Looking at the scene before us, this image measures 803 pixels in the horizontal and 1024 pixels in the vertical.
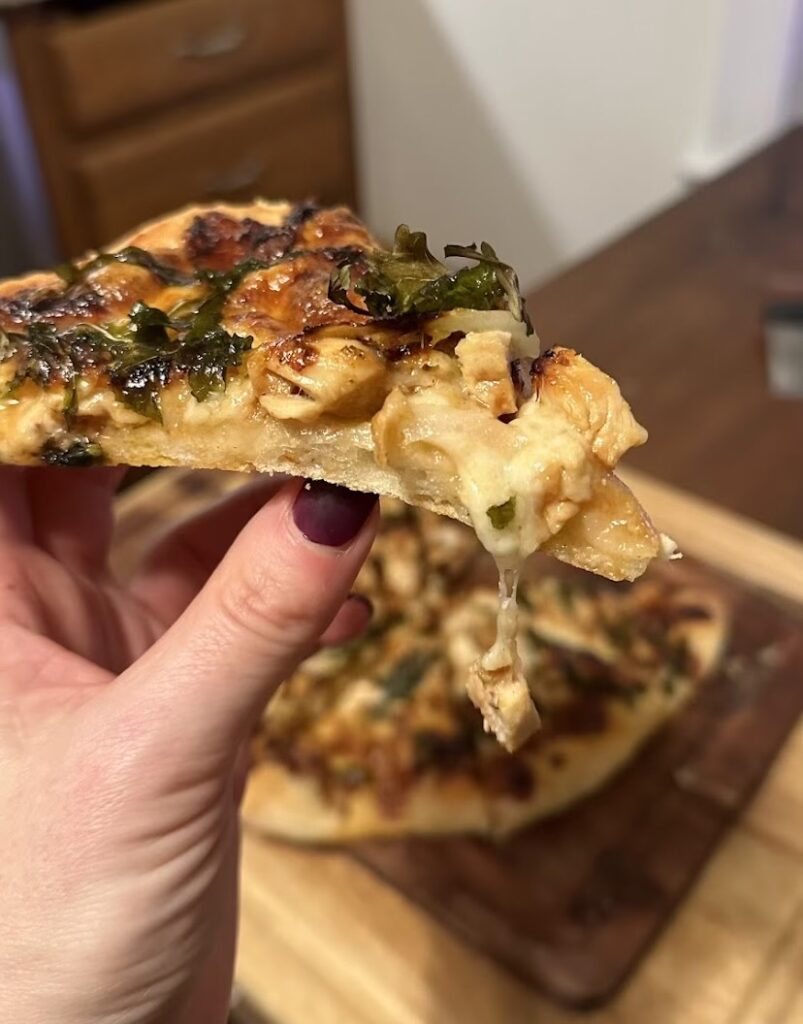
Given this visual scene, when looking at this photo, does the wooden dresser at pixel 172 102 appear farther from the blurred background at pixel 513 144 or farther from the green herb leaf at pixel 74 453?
the green herb leaf at pixel 74 453

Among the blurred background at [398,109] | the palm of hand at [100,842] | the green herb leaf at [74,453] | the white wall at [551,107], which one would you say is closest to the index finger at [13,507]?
the palm of hand at [100,842]

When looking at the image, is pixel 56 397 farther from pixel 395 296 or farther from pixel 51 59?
pixel 51 59

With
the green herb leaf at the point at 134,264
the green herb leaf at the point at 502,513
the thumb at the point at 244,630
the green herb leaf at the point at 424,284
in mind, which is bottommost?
the thumb at the point at 244,630

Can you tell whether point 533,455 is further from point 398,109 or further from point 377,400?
point 398,109

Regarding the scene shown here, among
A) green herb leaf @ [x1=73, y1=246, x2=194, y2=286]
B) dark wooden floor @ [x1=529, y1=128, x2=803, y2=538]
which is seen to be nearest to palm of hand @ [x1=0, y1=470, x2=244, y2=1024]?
green herb leaf @ [x1=73, y1=246, x2=194, y2=286]

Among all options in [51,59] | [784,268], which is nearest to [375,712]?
[784,268]

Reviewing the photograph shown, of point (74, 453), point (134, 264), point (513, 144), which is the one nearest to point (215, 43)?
point (513, 144)

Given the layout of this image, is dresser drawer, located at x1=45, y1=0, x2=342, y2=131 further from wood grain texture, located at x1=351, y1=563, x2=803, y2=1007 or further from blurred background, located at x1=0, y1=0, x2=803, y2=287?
wood grain texture, located at x1=351, y1=563, x2=803, y2=1007
